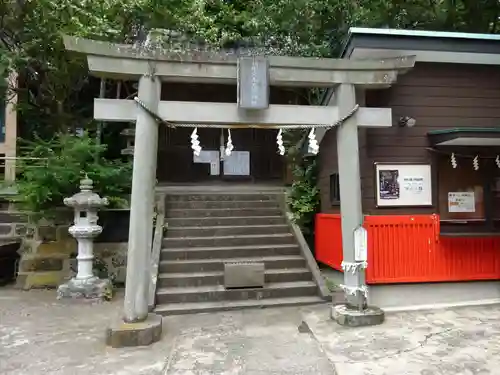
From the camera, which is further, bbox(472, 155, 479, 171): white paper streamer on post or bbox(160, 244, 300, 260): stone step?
bbox(160, 244, 300, 260): stone step

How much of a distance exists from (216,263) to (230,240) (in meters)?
0.74

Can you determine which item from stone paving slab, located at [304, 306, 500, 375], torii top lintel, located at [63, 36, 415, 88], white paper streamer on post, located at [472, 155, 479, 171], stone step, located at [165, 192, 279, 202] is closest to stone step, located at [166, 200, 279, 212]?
stone step, located at [165, 192, 279, 202]

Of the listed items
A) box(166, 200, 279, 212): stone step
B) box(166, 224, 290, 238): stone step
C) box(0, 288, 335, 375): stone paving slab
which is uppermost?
box(166, 200, 279, 212): stone step

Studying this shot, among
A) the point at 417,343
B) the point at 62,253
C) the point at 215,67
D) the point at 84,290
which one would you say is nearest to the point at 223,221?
the point at 84,290

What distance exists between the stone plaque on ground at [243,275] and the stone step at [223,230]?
1.48m

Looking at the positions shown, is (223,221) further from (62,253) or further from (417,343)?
(417,343)

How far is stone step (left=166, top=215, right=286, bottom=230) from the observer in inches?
309

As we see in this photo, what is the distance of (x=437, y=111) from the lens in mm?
6262

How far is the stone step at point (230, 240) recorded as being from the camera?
722 cm

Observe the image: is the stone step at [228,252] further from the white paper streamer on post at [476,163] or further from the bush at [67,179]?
the white paper streamer on post at [476,163]

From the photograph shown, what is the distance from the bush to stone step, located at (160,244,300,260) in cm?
181

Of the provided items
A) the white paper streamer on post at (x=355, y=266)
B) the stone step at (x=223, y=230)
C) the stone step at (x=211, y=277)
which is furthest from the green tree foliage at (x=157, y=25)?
the white paper streamer on post at (x=355, y=266)

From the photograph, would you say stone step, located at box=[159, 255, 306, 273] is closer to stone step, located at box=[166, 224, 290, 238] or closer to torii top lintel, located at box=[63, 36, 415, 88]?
stone step, located at box=[166, 224, 290, 238]

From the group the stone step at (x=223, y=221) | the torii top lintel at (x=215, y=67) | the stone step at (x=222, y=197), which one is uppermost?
the torii top lintel at (x=215, y=67)
